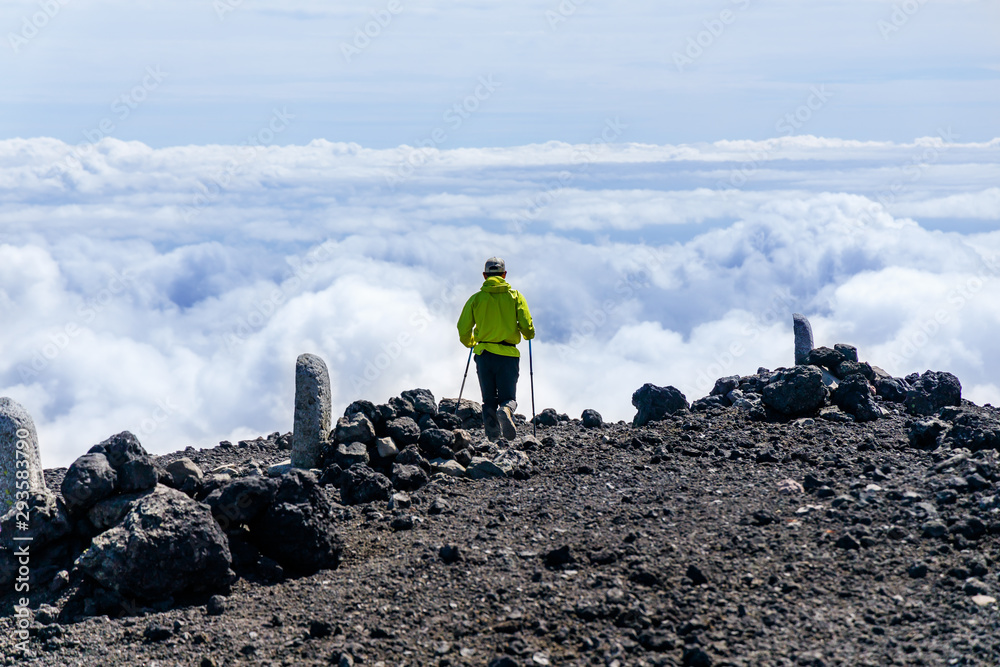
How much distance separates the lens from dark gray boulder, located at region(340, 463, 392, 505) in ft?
45.2

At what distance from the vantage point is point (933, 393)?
58.5ft

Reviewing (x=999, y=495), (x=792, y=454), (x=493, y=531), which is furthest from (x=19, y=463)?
(x=999, y=495)

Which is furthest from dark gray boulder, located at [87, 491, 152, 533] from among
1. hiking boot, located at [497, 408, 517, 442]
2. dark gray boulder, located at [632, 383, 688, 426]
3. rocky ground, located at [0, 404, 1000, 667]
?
dark gray boulder, located at [632, 383, 688, 426]

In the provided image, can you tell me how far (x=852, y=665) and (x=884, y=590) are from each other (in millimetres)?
1463

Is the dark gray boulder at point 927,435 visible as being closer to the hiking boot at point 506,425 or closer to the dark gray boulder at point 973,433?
the dark gray boulder at point 973,433

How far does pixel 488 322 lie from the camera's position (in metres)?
16.8

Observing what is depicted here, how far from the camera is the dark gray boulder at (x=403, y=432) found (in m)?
15.1

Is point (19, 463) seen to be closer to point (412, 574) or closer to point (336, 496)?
point (336, 496)

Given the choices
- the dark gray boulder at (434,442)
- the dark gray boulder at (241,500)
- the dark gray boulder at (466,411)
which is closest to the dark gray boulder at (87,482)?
the dark gray boulder at (241,500)

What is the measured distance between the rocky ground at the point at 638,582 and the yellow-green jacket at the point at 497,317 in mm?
3375

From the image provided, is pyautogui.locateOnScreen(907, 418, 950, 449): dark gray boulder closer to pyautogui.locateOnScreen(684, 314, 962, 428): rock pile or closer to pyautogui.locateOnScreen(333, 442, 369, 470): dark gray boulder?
pyautogui.locateOnScreen(684, 314, 962, 428): rock pile

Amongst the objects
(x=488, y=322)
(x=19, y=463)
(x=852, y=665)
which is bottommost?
(x=852, y=665)

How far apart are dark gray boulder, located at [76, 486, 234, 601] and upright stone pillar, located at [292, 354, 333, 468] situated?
3576 millimetres

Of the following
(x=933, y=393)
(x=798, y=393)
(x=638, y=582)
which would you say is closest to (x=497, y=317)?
(x=798, y=393)
